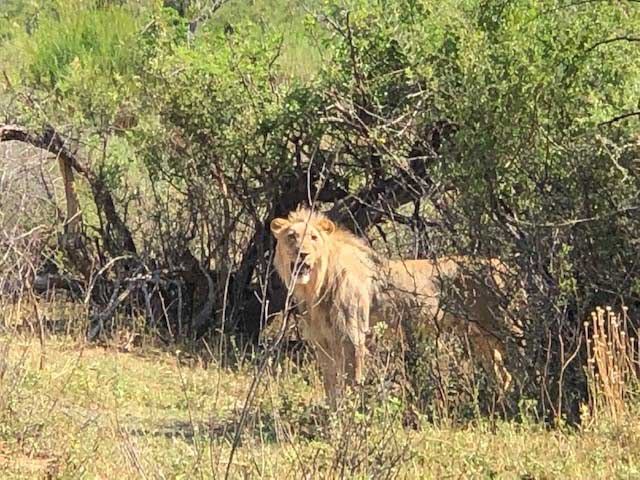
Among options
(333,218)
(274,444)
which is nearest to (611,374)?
(274,444)

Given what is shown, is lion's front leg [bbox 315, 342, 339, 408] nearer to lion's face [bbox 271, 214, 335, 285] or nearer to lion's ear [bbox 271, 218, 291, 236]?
lion's face [bbox 271, 214, 335, 285]

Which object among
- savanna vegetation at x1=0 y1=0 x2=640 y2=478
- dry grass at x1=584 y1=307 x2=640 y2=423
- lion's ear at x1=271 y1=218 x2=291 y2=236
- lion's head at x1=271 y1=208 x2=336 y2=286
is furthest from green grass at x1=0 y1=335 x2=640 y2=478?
lion's ear at x1=271 y1=218 x2=291 y2=236

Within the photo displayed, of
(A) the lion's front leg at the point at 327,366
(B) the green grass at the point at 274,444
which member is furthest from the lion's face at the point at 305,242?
(B) the green grass at the point at 274,444

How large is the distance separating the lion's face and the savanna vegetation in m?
0.32

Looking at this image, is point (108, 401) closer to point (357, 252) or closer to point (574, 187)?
point (357, 252)

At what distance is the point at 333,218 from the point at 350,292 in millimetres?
2179

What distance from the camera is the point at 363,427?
17.0ft

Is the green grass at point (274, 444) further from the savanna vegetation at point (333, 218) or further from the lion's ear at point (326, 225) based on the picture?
the lion's ear at point (326, 225)

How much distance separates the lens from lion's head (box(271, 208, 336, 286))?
9.23 m

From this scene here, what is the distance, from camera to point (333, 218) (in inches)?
452

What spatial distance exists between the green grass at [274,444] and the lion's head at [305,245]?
117 centimetres

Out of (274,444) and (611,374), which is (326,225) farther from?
(611,374)

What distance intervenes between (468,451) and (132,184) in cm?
796

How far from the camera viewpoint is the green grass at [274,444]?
17.0 feet
